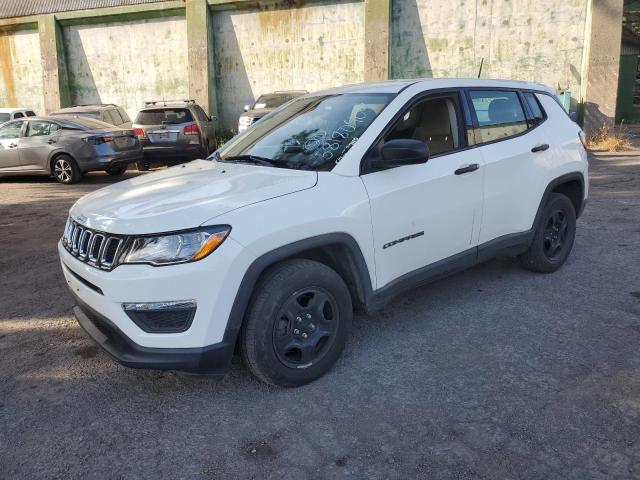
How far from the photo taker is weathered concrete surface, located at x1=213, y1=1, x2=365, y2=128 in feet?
55.2

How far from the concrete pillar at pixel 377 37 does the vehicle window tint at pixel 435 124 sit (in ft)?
42.1

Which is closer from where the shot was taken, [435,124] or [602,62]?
[435,124]

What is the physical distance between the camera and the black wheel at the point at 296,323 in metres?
2.90

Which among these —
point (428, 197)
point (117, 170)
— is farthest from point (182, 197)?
point (117, 170)

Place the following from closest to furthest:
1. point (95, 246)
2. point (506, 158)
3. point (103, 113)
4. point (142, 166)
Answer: point (95, 246) < point (506, 158) < point (103, 113) < point (142, 166)

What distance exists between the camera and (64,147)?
37.5 feet

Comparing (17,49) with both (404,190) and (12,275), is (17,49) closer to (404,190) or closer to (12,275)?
(12,275)

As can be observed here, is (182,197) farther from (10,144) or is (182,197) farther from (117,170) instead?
(10,144)

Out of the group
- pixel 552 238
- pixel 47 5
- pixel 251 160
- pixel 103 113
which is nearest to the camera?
pixel 251 160

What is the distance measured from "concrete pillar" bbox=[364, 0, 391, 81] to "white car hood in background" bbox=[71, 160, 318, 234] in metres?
13.7

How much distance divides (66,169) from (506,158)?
33.3ft

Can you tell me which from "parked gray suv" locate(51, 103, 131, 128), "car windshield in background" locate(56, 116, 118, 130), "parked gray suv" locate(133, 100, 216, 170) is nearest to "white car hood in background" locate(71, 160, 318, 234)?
"car windshield in background" locate(56, 116, 118, 130)

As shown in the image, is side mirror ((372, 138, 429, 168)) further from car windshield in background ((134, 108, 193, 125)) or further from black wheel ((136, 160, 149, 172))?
black wheel ((136, 160, 149, 172))

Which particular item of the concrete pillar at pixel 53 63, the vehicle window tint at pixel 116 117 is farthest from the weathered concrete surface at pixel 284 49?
the concrete pillar at pixel 53 63
